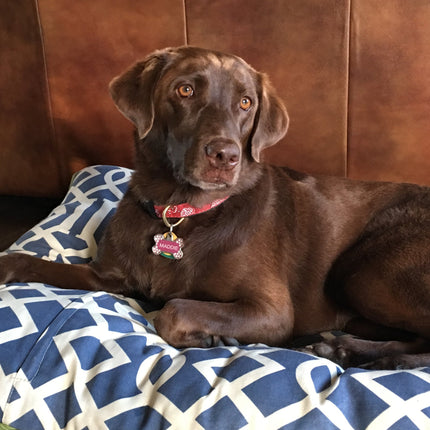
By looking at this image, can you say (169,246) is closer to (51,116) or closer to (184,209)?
(184,209)

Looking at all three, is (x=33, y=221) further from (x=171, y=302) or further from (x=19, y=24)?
(x=171, y=302)

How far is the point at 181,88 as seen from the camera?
189 centimetres

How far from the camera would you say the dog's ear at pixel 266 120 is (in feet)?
6.80

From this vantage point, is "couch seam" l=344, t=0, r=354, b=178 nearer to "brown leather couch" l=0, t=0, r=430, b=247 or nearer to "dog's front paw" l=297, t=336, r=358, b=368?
"brown leather couch" l=0, t=0, r=430, b=247

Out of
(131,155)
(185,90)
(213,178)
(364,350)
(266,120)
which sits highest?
(185,90)

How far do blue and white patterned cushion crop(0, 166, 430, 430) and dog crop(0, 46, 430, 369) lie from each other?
217mm

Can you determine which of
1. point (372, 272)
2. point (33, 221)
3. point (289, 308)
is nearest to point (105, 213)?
point (33, 221)

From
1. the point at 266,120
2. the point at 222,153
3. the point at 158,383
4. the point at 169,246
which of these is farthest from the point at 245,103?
the point at 158,383

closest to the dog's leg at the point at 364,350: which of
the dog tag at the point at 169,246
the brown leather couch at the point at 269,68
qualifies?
the dog tag at the point at 169,246

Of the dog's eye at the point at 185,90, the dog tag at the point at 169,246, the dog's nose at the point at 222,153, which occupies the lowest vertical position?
the dog tag at the point at 169,246

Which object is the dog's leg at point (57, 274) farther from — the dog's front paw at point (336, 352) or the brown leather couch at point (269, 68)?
the brown leather couch at point (269, 68)

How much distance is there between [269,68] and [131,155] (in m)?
0.95

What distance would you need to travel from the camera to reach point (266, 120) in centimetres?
211

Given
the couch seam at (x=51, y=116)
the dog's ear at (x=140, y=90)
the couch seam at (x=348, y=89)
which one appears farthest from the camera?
the couch seam at (x=51, y=116)
